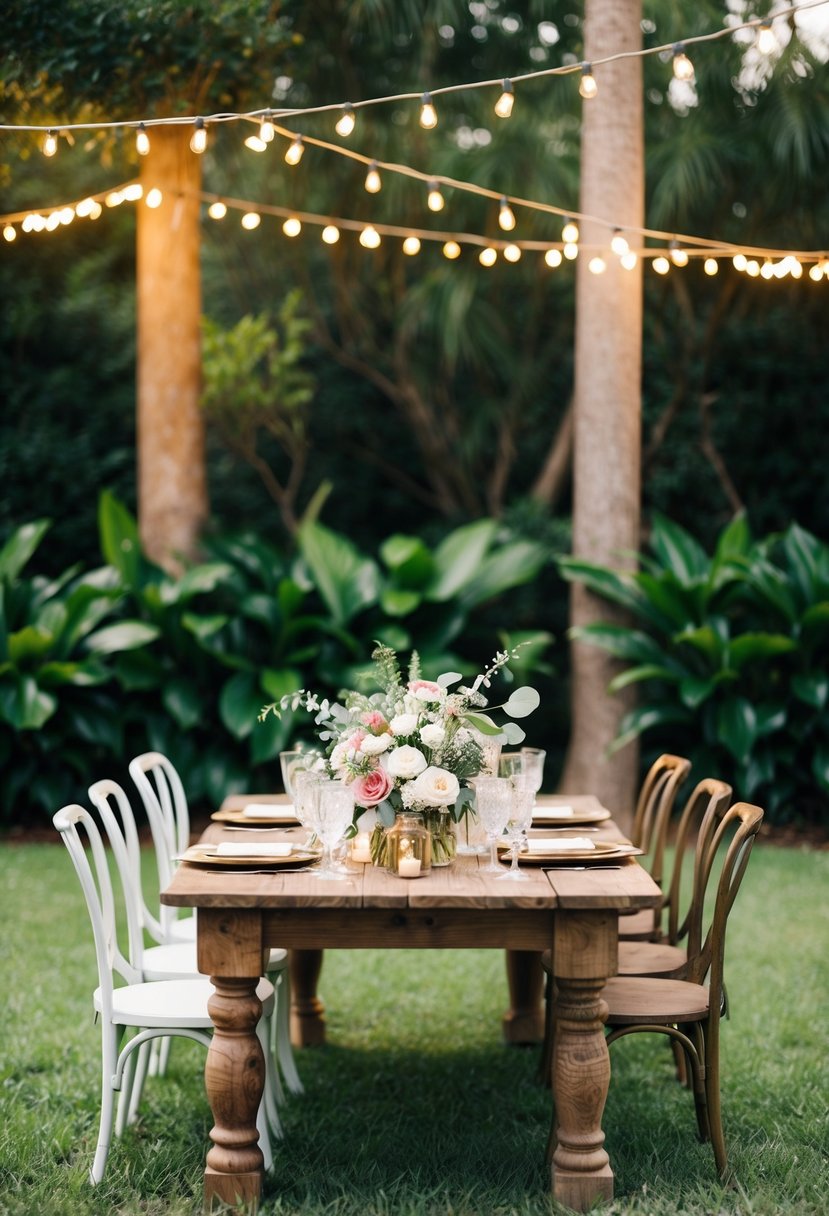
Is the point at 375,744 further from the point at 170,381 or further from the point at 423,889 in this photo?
the point at 170,381

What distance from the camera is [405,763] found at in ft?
9.56

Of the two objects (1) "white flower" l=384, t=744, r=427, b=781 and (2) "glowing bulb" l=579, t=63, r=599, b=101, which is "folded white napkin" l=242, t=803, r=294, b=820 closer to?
(1) "white flower" l=384, t=744, r=427, b=781

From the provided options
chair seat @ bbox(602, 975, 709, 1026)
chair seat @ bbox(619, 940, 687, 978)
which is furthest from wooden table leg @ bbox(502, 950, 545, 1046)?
chair seat @ bbox(602, 975, 709, 1026)

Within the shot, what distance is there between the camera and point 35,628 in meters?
6.84

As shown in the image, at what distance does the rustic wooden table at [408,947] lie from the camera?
9.26 feet

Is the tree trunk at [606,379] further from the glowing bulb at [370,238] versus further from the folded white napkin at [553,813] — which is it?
the folded white napkin at [553,813]

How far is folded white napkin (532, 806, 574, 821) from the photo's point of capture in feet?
12.2

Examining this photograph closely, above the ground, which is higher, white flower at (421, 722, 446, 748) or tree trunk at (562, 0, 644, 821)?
tree trunk at (562, 0, 644, 821)

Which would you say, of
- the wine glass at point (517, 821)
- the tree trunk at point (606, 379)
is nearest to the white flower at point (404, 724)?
the wine glass at point (517, 821)

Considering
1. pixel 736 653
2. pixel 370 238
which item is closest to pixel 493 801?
pixel 370 238

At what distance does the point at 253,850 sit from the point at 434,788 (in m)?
0.52

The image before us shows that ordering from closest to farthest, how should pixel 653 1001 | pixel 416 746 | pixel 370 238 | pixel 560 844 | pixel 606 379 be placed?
pixel 416 746 < pixel 653 1001 < pixel 560 844 < pixel 370 238 < pixel 606 379

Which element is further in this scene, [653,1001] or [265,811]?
[265,811]

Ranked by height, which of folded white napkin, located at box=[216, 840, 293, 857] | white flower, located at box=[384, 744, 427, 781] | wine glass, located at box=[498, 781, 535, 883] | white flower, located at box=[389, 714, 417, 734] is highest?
white flower, located at box=[389, 714, 417, 734]
